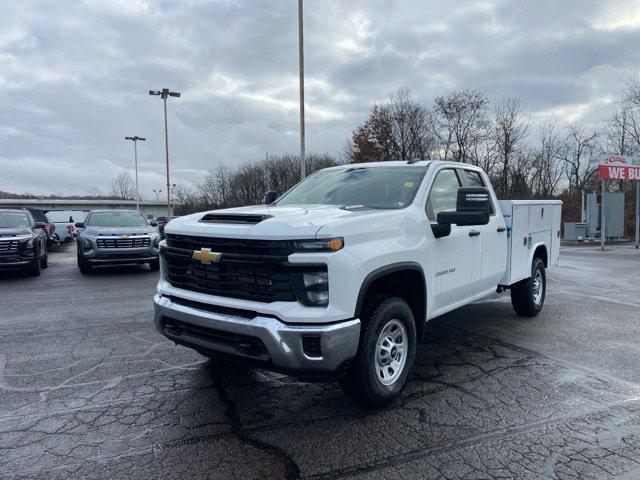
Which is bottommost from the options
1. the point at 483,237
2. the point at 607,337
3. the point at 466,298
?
the point at 607,337

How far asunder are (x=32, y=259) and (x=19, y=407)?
8827 mm

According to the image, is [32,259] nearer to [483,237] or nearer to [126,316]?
[126,316]

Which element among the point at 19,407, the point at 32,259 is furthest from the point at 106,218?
the point at 19,407

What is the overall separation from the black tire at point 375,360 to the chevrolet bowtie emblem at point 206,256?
120cm

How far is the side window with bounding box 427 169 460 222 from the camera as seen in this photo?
4.61 meters

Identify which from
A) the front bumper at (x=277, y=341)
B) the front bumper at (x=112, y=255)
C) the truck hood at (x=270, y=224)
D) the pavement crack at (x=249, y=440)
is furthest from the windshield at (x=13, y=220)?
the front bumper at (x=277, y=341)

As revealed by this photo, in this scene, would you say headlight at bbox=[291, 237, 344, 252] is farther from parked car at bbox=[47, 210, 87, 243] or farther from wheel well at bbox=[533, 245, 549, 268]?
parked car at bbox=[47, 210, 87, 243]

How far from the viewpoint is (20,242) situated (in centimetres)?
1102

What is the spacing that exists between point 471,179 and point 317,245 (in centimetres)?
314

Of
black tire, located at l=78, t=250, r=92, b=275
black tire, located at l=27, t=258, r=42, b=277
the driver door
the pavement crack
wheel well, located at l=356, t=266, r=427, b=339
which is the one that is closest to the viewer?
the pavement crack

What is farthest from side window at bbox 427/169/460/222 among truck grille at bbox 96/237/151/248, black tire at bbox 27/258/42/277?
black tire at bbox 27/258/42/277

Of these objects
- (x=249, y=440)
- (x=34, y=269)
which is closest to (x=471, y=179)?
(x=249, y=440)

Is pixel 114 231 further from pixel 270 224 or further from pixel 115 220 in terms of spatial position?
pixel 270 224

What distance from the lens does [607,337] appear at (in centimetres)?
609
